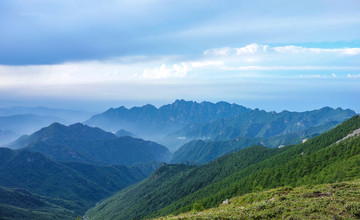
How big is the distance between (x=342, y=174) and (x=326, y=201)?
47.2 m

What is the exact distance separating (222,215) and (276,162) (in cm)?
13899

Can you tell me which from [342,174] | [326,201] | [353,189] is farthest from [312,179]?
[326,201]

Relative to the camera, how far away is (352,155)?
98375 mm

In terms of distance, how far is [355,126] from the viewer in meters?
142

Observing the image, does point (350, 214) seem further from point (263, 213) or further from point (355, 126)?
point (355, 126)

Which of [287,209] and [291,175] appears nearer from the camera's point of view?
[287,209]

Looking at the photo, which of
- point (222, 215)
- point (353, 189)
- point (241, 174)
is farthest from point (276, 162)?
point (222, 215)

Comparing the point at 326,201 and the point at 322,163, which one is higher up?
the point at 326,201

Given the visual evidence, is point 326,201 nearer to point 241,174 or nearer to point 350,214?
point 350,214

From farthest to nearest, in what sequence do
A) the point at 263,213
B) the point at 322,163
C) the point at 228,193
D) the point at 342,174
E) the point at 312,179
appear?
the point at 228,193, the point at 322,163, the point at 312,179, the point at 342,174, the point at 263,213

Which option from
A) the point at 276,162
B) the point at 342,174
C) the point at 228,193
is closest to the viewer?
the point at 342,174

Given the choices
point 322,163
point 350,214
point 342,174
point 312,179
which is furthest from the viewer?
point 322,163

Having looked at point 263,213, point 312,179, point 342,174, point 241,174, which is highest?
point 263,213

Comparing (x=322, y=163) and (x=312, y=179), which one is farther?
(x=322, y=163)
